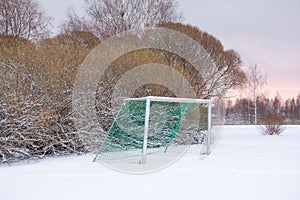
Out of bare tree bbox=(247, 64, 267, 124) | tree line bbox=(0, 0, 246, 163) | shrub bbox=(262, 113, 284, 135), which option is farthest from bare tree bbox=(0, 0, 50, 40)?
bare tree bbox=(247, 64, 267, 124)

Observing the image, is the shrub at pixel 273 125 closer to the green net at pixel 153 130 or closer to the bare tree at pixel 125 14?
the green net at pixel 153 130

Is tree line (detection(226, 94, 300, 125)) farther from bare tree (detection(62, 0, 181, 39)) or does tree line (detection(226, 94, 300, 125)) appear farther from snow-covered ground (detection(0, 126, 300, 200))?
snow-covered ground (detection(0, 126, 300, 200))

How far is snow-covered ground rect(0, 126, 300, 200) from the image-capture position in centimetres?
306

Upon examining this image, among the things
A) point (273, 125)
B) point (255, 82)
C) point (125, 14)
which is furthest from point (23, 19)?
point (255, 82)

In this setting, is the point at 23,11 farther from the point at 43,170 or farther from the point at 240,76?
the point at 43,170

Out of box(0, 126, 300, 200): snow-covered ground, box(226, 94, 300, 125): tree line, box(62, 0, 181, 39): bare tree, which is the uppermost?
box(62, 0, 181, 39): bare tree

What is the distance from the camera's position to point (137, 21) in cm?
1120

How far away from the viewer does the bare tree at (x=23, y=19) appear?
11.7 metres

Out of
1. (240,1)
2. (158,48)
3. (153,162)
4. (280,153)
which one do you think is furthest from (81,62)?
(240,1)

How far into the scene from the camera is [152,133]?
6.86 meters

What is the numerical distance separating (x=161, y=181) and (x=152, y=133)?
128 inches

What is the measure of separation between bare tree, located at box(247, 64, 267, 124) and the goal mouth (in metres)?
11.4

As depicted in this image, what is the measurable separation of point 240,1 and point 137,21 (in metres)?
3.46

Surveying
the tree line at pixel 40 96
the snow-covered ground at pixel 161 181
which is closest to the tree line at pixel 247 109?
the tree line at pixel 40 96
